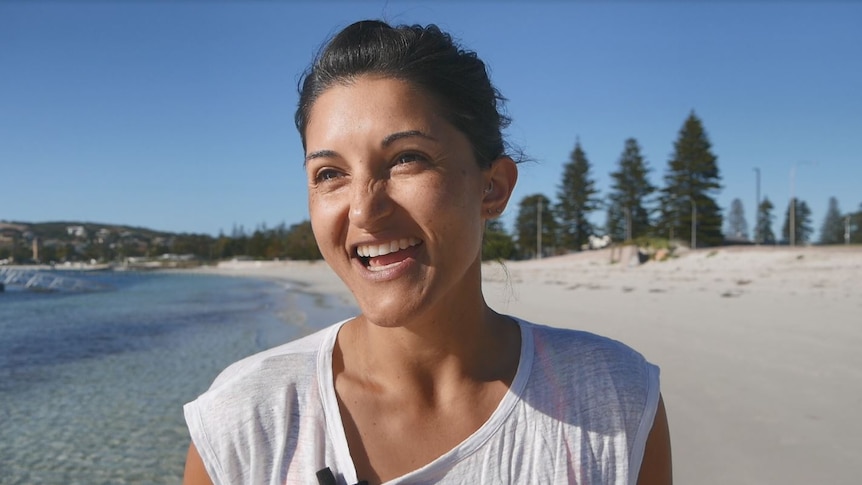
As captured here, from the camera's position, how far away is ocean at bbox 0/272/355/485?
200 inches

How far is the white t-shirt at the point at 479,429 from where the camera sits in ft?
3.92

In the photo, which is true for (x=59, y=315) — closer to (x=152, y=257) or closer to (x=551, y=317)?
(x=551, y=317)

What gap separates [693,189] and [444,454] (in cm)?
4749

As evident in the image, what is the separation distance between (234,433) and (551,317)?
1057 centimetres

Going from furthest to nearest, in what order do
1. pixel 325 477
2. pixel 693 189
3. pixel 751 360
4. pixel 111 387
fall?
pixel 693 189 → pixel 111 387 → pixel 751 360 → pixel 325 477

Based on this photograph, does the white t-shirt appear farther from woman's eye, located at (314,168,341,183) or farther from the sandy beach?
the sandy beach

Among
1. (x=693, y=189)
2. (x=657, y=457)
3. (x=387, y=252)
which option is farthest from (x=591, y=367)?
(x=693, y=189)

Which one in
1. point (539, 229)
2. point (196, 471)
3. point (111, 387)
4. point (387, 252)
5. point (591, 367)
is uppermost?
point (539, 229)

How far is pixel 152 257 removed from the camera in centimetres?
13775

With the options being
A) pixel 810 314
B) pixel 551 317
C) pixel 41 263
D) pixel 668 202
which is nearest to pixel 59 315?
pixel 551 317

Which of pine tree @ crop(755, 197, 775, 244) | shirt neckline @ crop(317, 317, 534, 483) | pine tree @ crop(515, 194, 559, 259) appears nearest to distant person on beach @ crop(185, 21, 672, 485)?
shirt neckline @ crop(317, 317, 534, 483)

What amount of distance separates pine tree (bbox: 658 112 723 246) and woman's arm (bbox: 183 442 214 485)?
4622 cm

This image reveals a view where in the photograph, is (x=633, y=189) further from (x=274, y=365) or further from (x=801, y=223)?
(x=274, y=365)

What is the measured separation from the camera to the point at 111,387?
7.98m
